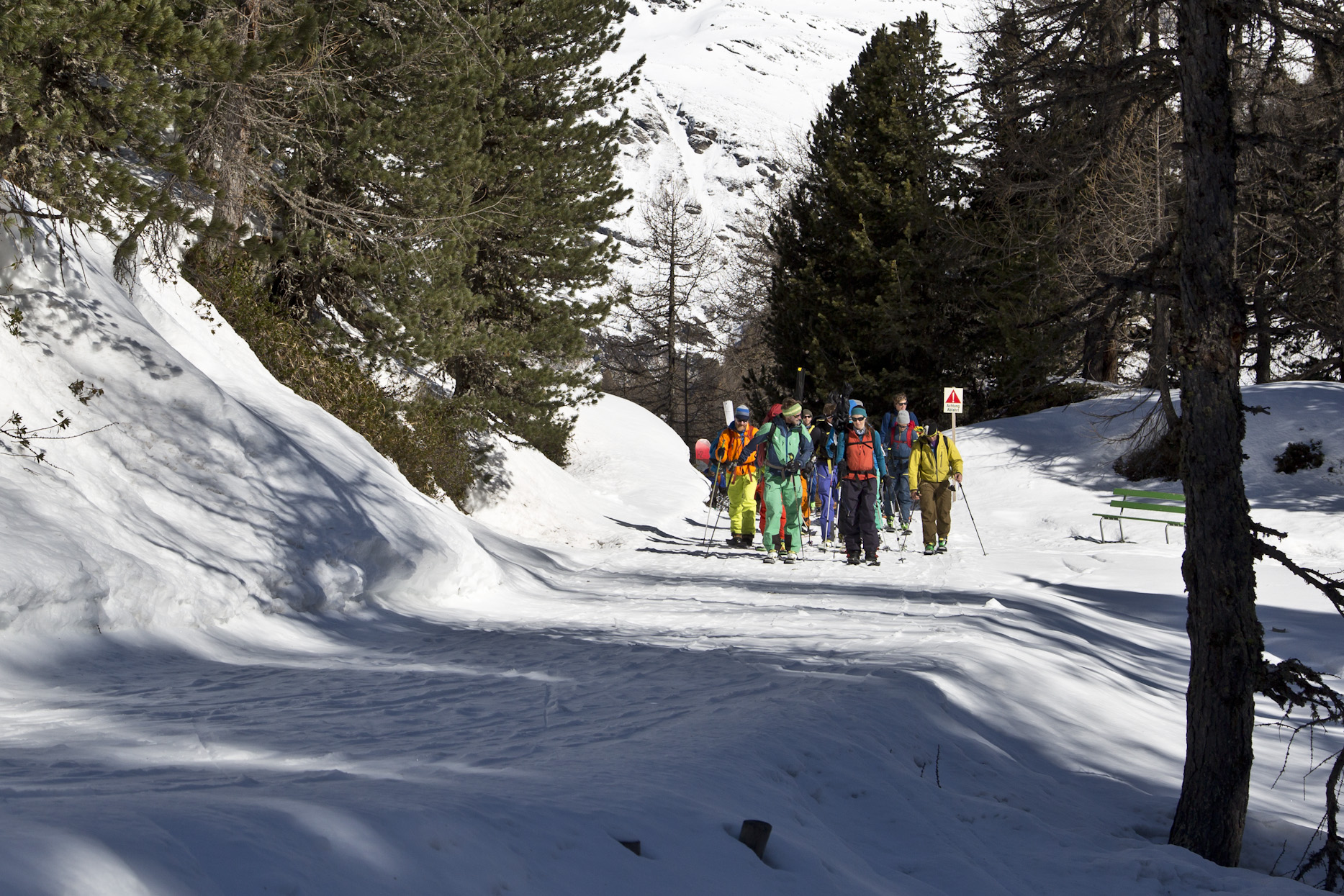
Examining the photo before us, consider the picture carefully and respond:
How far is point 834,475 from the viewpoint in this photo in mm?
16797

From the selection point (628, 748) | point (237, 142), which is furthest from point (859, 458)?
point (628, 748)

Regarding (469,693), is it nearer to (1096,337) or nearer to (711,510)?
(1096,337)

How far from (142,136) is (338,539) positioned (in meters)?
3.32

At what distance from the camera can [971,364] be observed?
1057 inches

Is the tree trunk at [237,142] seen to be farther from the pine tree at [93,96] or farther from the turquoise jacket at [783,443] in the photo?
the turquoise jacket at [783,443]

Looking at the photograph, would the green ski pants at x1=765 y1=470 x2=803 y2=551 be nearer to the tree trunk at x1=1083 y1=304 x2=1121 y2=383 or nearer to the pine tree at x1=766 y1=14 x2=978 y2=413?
the tree trunk at x1=1083 y1=304 x2=1121 y2=383

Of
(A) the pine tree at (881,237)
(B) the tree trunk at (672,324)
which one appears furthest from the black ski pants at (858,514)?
(B) the tree trunk at (672,324)

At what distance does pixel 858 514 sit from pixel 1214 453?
8.12 m

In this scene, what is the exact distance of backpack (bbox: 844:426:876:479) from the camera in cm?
1298

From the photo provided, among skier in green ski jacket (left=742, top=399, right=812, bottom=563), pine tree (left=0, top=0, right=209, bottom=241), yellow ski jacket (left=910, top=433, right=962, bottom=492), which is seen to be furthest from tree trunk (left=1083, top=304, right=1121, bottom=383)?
yellow ski jacket (left=910, top=433, right=962, bottom=492)

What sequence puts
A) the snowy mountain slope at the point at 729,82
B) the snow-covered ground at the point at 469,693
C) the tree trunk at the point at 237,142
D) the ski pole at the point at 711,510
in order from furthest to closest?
the snowy mountain slope at the point at 729,82
the ski pole at the point at 711,510
the tree trunk at the point at 237,142
the snow-covered ground at the point at 469,693

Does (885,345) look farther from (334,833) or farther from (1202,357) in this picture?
(334,833)

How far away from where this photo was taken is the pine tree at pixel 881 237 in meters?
25.1

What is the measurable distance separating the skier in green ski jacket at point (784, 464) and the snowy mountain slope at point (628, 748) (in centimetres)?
271
